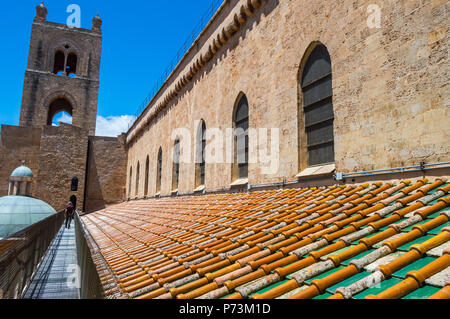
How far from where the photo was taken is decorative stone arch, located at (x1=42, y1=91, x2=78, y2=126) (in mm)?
29309

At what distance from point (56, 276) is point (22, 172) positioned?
1553 cm

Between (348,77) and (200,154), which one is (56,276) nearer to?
(200,154)

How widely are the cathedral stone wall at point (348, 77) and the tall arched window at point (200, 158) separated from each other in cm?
89

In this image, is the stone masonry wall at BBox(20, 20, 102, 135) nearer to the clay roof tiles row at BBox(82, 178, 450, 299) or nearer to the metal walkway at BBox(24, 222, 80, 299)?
the metal walkway at BBox(24, 222, 80, 299)

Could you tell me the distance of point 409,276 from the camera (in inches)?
73.8

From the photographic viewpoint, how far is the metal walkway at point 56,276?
26.2 ft

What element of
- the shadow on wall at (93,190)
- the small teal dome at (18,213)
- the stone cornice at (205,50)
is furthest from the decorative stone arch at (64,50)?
the stone cornice at (205,50)

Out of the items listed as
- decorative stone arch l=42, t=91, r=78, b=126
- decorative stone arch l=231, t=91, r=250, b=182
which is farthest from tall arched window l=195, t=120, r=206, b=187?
decorative stone arch l=42, t=91, r=78, b=126

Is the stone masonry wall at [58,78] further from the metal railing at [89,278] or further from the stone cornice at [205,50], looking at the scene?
the metal railing at [89,278]

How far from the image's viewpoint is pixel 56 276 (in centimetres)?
984

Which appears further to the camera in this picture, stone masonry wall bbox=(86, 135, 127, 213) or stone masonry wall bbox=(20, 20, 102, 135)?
stone masonry wall bbox=(20, 20, 102, 135)
